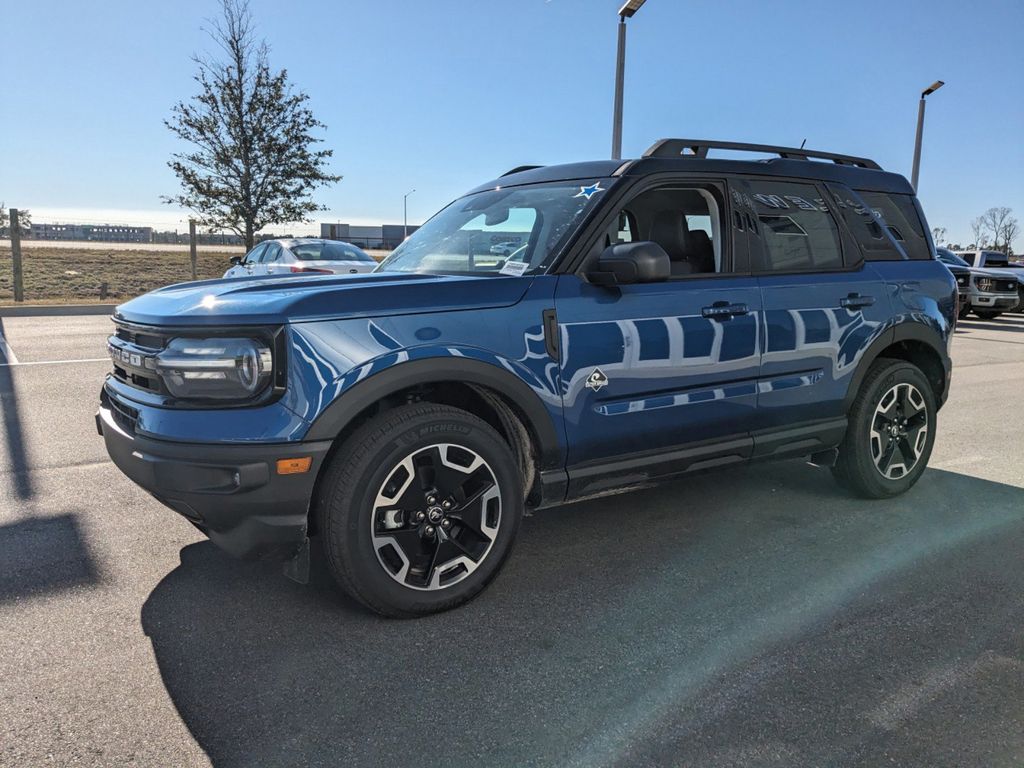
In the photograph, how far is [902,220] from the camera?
4.86 m

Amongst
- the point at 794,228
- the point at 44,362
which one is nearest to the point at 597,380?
the point at 794,228

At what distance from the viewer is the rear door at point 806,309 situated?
13.3 feet

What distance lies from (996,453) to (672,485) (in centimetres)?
279

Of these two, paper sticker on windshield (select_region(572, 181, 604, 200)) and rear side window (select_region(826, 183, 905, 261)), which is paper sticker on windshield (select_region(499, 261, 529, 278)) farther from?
rear side window (select_region(826, 183, 905, 261))

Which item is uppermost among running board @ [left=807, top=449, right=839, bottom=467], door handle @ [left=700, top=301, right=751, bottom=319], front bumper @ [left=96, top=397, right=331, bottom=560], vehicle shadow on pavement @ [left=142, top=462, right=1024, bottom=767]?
door handle @ [left=700, top=301, right=751, bottom=319]

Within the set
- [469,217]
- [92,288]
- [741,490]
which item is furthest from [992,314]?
[92,288]

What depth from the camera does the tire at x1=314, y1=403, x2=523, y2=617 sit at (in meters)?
2.93

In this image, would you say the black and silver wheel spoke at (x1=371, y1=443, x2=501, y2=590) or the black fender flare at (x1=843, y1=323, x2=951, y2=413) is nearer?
the black and silver wheel spoke at (x1=371, y1=443, x2=501, y2=590)

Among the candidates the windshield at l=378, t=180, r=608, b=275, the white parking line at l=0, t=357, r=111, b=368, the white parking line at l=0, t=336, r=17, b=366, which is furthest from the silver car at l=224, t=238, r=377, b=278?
the windshield at l=378, t=180, r=608, b=275

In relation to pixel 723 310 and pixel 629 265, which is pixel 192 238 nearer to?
pixel 723 310

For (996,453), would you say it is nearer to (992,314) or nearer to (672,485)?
(672,485)

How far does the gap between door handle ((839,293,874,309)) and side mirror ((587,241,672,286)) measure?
1.45 meters

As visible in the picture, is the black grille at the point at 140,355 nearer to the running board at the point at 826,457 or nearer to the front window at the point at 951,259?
the running board at the point at 826,457

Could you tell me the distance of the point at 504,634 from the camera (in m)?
3.03
